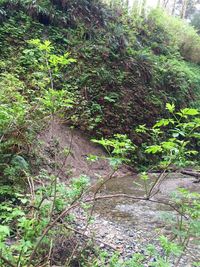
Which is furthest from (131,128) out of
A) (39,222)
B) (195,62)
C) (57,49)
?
(195,62)

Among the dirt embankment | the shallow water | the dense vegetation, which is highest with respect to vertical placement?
the dense vegetation

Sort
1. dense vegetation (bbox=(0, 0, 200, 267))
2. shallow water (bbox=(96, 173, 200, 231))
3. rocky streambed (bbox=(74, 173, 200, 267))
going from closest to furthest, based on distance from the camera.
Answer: rocky streambed (bbox=(74, 173, 200, 267)), shallow water (bbox=(96, 173, 200, 231)), dense vegetation (bbox=(0, 0, 200, 267))

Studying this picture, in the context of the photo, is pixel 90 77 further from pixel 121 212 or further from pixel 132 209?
pixel 121 212

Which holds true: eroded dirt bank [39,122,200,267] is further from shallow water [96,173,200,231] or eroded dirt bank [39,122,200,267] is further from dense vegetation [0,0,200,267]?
dense vegetation [0,0,200,267]

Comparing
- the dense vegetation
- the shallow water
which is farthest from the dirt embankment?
the shallow water

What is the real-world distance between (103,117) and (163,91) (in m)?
3.41

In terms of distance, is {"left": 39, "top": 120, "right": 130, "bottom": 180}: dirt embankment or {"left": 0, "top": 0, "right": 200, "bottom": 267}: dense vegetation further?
{"left": 39, "top": 120, "right": 130, "bottom": 180}: dirt embankment

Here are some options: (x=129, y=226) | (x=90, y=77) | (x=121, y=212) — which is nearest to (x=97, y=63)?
(x=90, y=77)

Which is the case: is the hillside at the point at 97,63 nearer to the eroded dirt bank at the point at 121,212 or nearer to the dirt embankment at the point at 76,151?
the dirt embankment at the point at 76,151

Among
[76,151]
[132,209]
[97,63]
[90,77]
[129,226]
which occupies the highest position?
[97,63]

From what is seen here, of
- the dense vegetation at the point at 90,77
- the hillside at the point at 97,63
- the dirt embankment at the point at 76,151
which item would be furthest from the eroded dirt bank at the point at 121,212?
the hillside at the point at 97,63

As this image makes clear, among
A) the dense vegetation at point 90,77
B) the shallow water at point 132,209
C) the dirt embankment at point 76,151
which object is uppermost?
the dense vegetation at point 90,77

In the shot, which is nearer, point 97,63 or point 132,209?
point 132,209

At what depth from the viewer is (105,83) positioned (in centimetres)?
908
